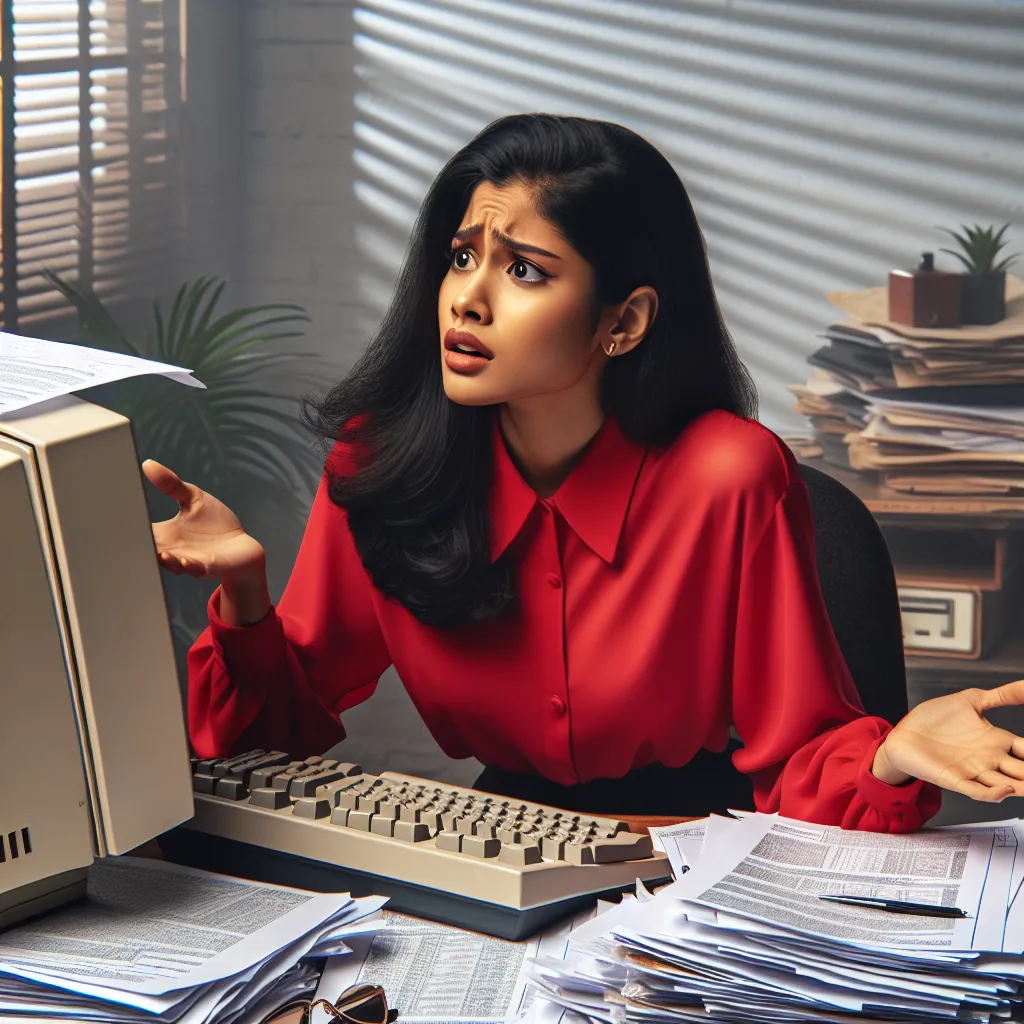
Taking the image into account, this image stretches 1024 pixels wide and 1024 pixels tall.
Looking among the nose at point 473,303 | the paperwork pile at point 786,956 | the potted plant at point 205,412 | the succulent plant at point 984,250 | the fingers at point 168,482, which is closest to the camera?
the paperwork pile at point 786,956

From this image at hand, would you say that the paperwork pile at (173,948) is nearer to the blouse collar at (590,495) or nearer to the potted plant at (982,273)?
the blouse collar at (590,495)

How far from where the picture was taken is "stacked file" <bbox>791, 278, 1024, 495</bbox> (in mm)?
2309

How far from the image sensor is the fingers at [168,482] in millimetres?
1061

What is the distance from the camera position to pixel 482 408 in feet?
4.32

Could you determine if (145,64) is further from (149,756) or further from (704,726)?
(149,756)

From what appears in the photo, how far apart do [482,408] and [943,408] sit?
1.30m

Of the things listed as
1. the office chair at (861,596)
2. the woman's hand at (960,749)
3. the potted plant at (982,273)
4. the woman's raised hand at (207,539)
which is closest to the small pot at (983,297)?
the potted plant at (982,273)

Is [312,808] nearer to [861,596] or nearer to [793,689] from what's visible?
[793,689]

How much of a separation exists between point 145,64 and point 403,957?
2429 mm

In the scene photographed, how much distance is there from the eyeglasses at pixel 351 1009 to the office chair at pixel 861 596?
84 centimetres

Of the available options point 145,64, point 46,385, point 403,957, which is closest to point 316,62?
point 145,64

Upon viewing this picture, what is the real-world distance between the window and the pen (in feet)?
7.45

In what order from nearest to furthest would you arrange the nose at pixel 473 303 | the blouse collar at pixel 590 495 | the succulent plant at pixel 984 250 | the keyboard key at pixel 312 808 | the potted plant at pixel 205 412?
the keyboard key at pixel 312 808 < the nose at pixel 473 303 < the blouse collar at pixel 590 495 < the succulent plant at pixel 984 250 < the potted plant at pixel 205 412

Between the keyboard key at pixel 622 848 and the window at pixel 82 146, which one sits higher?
the window at pixel 82 146
